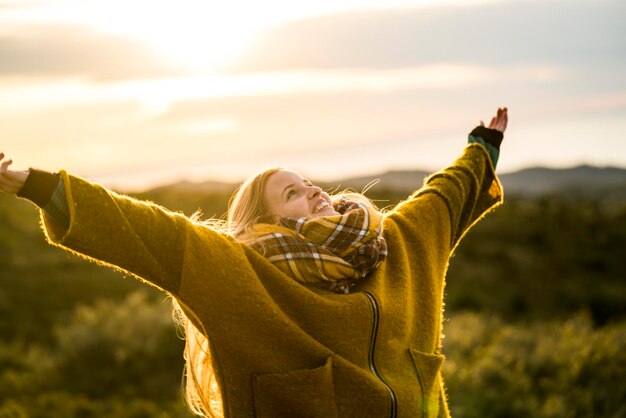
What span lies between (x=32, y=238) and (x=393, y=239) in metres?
21.2

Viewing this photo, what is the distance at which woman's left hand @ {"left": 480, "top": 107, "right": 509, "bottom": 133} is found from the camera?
3.41 m

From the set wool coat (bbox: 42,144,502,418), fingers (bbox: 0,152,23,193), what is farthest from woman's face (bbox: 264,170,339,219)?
fingers (bbox: 0,152,23,193)

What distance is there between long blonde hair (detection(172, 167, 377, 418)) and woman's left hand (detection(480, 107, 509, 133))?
89cm

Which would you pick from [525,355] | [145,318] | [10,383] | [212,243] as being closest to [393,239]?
[212,243]

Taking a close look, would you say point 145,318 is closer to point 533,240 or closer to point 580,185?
point 533,240

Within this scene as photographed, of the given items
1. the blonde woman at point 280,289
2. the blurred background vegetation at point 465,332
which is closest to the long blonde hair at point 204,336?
the blonde woman at point 280,289

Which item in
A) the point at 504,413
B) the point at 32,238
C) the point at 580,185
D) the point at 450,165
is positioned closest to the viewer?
the point at 450,165

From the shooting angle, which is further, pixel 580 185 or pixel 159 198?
pixel 580 185

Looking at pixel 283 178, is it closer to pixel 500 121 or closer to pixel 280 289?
pixel 280 289

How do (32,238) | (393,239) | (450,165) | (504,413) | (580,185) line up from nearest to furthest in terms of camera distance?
1. (393,239)
2. (450,165)
3. (504,413)
4. (32,238)
5. (580,185)

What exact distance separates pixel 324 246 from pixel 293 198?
27 centimetres

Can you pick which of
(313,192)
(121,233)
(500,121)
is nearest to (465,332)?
(500,121)

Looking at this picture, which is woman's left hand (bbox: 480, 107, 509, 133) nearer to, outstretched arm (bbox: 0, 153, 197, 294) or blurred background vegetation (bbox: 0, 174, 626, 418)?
outstretched arm (bbox: 0, 153, 197, 294)

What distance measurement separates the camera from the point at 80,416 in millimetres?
7871
